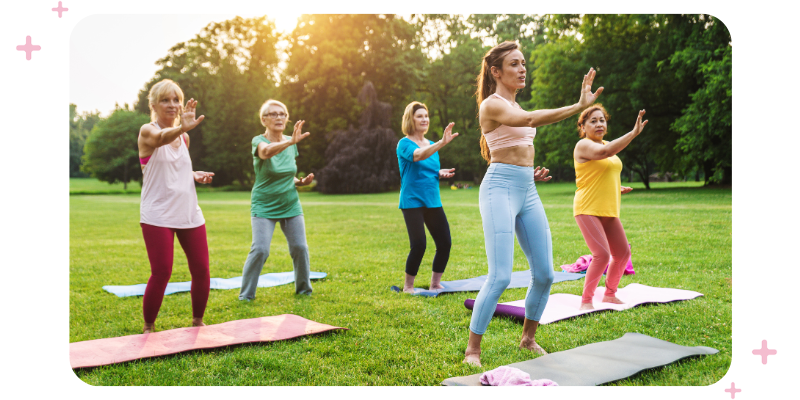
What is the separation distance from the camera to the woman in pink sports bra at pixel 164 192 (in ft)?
13.0

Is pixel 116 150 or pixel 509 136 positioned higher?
pixel 116 150

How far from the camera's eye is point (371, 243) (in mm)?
10172

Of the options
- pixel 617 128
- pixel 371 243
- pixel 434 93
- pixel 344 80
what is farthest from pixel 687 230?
pixel 434 93

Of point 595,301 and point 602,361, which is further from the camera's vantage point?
point 595,301

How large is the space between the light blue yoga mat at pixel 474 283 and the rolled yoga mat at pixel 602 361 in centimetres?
188

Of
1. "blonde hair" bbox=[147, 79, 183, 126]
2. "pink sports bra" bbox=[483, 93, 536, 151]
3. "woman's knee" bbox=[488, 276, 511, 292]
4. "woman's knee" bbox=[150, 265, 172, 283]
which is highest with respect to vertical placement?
"blonde hair" bbox=[147, 79, 183, 126]

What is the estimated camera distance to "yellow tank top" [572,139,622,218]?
4.77 m

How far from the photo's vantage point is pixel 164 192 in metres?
3.97

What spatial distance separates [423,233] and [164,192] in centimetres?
264

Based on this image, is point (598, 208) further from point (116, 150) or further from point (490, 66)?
point (116, 150)

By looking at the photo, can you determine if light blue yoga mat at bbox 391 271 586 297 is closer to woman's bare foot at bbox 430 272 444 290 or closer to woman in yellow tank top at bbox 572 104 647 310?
woman's bare foot at bbox 430 272 444 290

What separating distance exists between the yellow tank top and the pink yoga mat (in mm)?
2399
